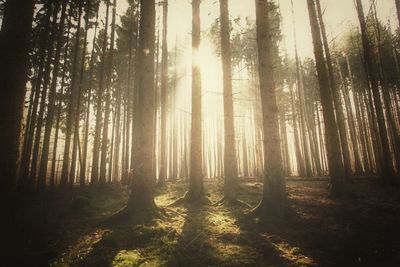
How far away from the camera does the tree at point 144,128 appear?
7.19m

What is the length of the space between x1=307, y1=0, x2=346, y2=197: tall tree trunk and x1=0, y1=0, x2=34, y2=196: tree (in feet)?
33.9

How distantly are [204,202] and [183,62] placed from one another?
2333 centimetres

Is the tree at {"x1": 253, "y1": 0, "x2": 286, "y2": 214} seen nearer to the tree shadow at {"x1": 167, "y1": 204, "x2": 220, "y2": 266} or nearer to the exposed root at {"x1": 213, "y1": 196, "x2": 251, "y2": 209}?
the exposed root at {"x1": 213, "y1": 196, "x2": 251, "y2": 209}

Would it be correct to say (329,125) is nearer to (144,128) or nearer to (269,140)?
(269,140)

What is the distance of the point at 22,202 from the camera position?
10.6m

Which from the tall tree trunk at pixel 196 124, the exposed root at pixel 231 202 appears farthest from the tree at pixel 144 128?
the exposed root at pixel 231 202

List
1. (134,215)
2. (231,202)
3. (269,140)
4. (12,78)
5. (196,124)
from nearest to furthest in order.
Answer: (12,78) < (134,215) < (269,140) < (231,202) < (196,124)

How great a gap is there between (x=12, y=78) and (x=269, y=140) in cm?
629

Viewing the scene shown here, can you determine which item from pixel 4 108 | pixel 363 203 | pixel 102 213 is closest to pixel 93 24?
pixel 102 213

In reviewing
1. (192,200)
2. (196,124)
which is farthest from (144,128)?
(192,200)

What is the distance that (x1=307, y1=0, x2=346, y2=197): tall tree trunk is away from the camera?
31.9 feet

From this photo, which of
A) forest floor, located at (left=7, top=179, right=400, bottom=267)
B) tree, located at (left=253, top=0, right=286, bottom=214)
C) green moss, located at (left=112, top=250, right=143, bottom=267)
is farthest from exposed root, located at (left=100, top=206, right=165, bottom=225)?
tree, located at (left=253, top=0, right=286, bottom=214)

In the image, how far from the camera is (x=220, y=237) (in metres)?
5.75

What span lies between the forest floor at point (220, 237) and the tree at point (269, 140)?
Answer: 1.64ft
